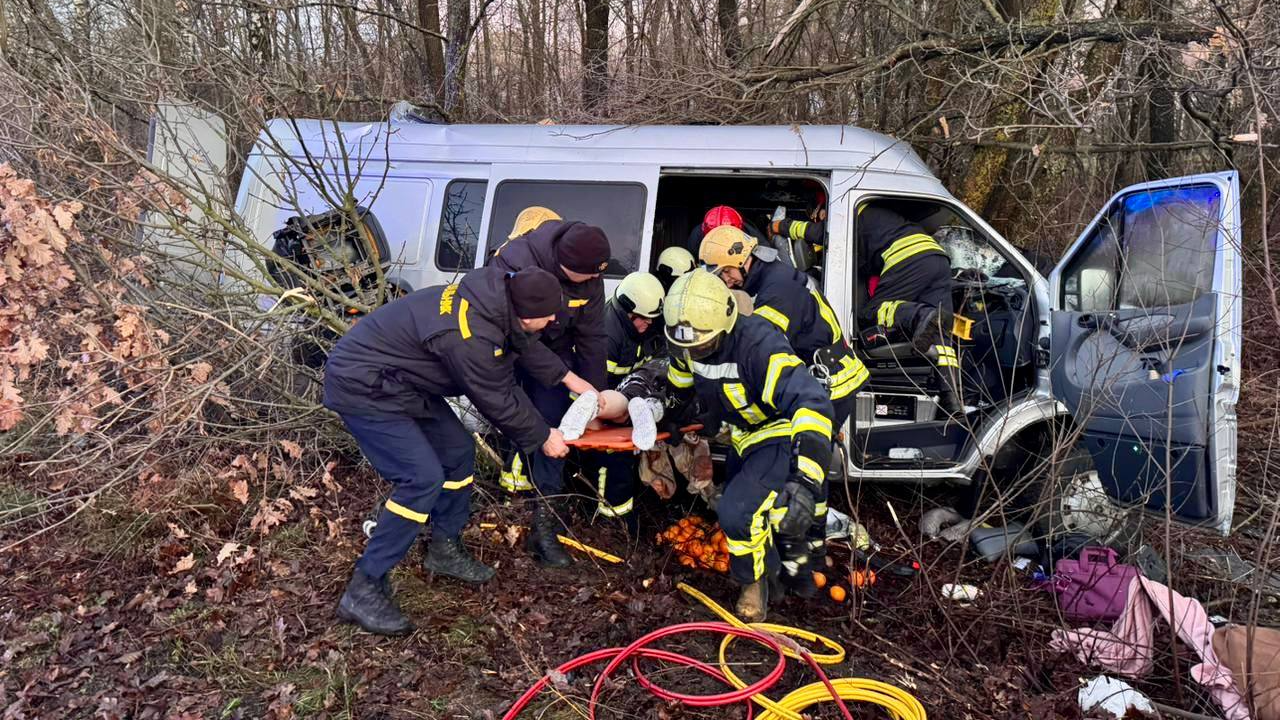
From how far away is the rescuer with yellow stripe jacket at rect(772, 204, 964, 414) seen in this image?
4.64 meters

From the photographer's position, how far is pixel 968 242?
16.5 feet

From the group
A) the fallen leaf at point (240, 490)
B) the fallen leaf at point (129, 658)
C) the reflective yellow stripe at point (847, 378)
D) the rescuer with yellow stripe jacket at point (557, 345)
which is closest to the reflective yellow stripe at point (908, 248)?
the reflective yellow stripe at point (847, 378)

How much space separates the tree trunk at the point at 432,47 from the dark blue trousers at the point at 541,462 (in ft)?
21.5

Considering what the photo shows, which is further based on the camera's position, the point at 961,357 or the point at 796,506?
the point at 961,357

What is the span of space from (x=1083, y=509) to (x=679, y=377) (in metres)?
2.19

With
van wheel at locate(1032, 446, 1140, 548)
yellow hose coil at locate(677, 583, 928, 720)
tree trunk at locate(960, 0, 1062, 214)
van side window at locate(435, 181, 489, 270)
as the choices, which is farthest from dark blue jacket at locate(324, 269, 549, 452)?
tree trunk at locate(960, 0, 1062, 214)

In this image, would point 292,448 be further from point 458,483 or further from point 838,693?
point 838,693

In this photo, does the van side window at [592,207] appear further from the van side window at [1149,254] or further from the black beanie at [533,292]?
the van side window at [1149,254]

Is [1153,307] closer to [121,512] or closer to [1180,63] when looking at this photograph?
[1180,63]

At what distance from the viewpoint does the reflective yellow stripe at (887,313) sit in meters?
4.71

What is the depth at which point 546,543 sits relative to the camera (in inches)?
166

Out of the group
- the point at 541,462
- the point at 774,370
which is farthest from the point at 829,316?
the point at 541,462

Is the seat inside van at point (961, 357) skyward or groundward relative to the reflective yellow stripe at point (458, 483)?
skyward

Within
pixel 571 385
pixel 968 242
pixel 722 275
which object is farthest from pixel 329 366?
pixel 968 242
